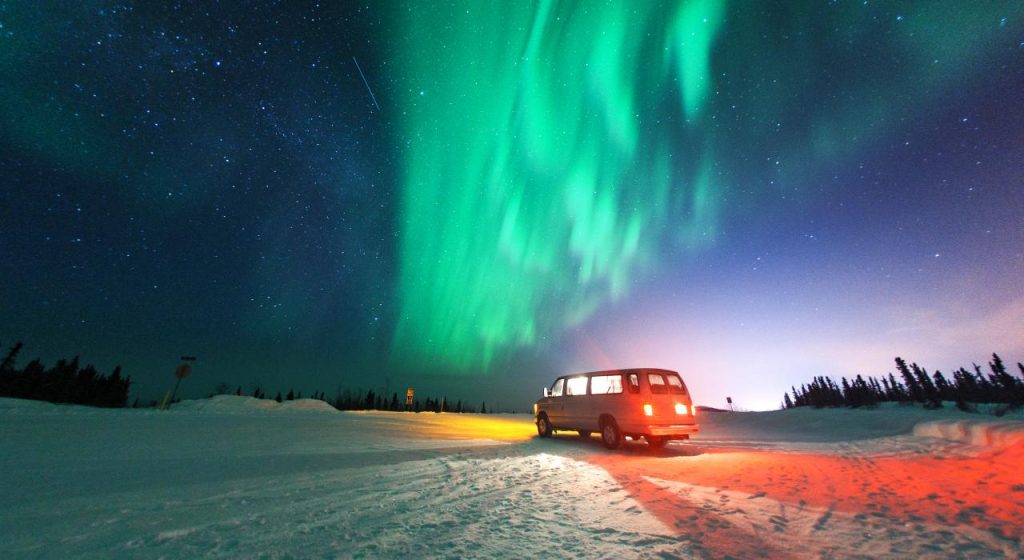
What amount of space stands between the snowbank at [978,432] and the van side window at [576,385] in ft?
Result: 35.1

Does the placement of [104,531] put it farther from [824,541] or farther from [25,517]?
[824,541]

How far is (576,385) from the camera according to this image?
14.0 metres

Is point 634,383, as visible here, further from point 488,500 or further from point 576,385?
point 488,500

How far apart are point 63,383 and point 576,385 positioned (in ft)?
286

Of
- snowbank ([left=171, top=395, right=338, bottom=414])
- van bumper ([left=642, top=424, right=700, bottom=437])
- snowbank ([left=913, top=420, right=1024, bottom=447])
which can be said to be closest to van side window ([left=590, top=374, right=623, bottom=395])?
van bumper ([left=642, top=424, right=700, bottom=437])

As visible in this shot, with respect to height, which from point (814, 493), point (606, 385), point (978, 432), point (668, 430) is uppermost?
point (606, 385)

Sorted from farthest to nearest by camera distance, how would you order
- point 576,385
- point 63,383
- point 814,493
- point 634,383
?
point 63,383 < point 576,385 < point 634,383 < point 814,493

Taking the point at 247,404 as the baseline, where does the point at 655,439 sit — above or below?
below

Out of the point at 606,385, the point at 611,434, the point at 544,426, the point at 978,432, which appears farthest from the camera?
the point at 544,426

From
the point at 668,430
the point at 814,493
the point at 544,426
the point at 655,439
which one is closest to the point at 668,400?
the point at 668,430

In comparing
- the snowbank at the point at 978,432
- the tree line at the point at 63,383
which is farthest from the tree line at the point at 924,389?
the tree line at the point at 63,383

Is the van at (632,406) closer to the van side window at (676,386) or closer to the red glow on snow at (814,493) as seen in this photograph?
the van side window at (676,386)

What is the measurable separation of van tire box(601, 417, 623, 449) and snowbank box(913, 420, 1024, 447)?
9391mm

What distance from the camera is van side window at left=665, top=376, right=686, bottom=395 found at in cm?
1196
